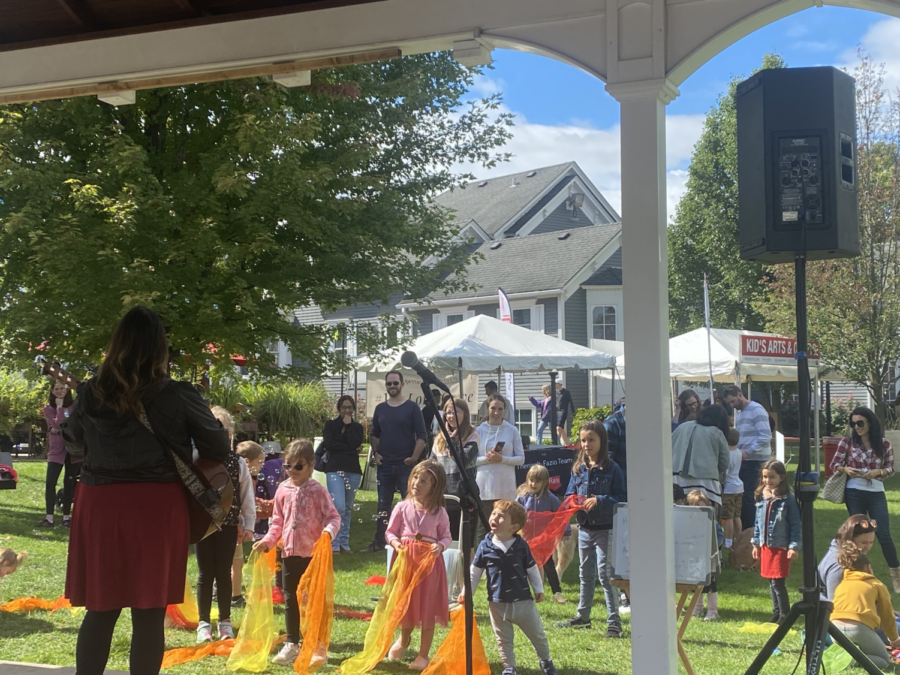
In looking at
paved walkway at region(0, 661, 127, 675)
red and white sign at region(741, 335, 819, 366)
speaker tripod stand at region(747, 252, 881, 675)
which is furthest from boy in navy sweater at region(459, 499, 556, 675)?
red and white sign at region(741, 335, 819, 366)

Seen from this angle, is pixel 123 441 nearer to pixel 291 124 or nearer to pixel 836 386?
pixel 291 124

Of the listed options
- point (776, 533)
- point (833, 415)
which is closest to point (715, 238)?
point (833, 415)

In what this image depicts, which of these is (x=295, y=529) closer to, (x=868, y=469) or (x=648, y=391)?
(x=648, y=391)

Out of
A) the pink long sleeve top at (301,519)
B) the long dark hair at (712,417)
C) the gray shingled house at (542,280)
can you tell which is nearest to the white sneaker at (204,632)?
the pink long sleeve top at (301,519)

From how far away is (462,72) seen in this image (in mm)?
13672

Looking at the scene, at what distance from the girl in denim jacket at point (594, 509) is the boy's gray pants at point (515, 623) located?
1.75 meters

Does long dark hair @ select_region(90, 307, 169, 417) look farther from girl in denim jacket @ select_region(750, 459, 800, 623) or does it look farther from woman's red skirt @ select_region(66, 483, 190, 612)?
girl in denim jacket @ select_region(750, 459, 800, 623)

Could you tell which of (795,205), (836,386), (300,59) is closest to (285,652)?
(300,59)

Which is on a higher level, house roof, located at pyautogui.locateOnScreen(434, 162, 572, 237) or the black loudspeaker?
house roof, located at pyautogui.locateOnScreen(434, 162, 572, 237)

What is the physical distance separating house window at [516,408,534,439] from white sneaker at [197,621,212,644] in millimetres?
21380

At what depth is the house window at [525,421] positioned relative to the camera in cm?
2795

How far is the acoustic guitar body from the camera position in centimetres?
371

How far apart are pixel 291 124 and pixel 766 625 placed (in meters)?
6.71

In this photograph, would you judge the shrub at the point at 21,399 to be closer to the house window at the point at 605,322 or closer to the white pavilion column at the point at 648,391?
the house window at the point at 605,322
